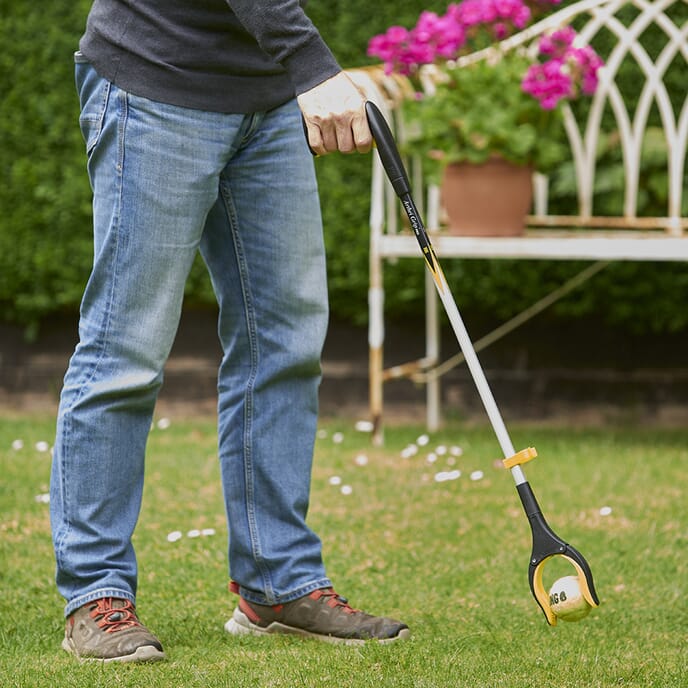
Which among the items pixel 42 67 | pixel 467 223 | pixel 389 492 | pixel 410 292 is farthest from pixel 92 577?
pixel 42 67

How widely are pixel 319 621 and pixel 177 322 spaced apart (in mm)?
515

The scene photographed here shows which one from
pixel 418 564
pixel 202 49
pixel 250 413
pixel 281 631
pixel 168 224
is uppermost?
pixel 202 49

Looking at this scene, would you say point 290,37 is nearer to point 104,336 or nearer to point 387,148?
point 387,148

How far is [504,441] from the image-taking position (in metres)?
1.79

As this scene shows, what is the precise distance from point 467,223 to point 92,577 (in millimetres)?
2150

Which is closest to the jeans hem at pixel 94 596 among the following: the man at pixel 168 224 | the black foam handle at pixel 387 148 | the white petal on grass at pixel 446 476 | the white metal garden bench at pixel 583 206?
the man at pixel 168 224

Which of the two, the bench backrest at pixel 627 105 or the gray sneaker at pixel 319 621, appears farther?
the bench backrest at pixel 627 105

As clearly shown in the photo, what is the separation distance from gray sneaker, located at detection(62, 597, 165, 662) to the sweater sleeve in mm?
793

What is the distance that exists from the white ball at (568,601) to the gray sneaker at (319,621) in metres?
0.32

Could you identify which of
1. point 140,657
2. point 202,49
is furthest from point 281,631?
point 202,49

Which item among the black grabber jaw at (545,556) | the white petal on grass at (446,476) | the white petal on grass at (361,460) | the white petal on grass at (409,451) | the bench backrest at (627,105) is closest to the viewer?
the black grabber jaw at (545,556)

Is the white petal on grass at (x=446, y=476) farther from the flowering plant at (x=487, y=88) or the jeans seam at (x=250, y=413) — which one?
the jeans seam at (x=250, y=413)

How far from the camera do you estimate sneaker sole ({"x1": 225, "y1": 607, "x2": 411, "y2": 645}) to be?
1946 millimetres

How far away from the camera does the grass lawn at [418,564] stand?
1.82 m
